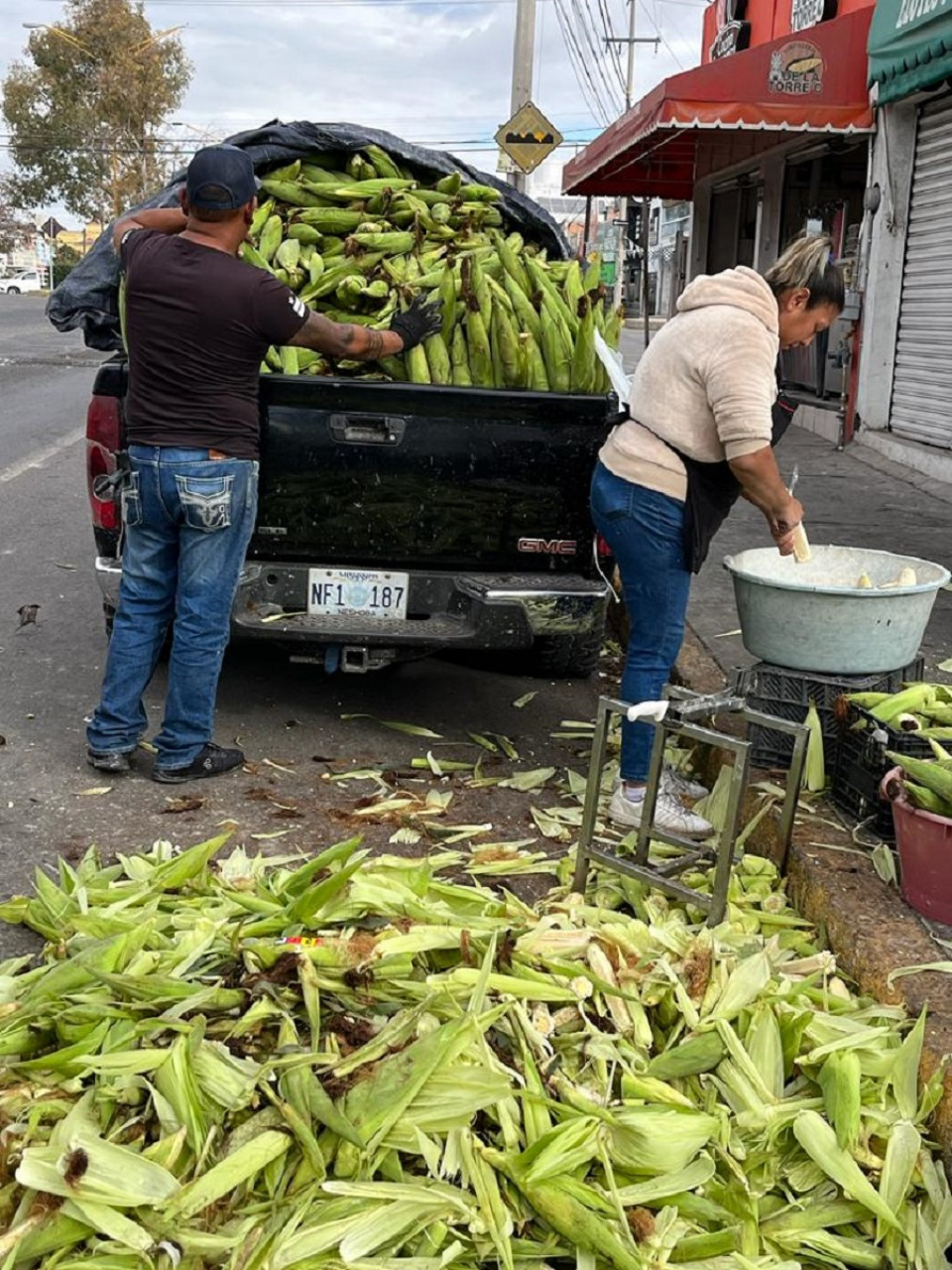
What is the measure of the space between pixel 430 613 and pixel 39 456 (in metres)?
8.15

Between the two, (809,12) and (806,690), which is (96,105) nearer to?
(809,12)

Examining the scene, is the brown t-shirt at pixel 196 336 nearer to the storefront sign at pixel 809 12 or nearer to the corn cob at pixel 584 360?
the corn cob at pixel 584 360

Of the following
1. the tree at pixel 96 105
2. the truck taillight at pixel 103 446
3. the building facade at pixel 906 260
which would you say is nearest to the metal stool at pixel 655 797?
the truck taillight at pixel 103 446

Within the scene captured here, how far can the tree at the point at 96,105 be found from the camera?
5616 centimetres

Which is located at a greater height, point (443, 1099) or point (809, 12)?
point (809, 12)

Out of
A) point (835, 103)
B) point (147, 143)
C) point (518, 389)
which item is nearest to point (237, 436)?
point (518, 389)

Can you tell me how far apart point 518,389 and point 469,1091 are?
3.13m

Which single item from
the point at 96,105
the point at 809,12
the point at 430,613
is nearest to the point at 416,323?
the point at 430,613

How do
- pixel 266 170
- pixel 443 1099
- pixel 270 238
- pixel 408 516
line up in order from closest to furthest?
pixel 443 1099 → pixel 408 516 → pixel 270 238 → pixel 266 170

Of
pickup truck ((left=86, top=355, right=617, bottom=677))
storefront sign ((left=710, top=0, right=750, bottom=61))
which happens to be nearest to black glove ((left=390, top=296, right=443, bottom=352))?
pickup truck ((left=86, top=355, right=617, bottom=677))

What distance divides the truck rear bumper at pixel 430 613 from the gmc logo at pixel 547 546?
0.41ft

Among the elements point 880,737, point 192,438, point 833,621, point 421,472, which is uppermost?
point 192,438

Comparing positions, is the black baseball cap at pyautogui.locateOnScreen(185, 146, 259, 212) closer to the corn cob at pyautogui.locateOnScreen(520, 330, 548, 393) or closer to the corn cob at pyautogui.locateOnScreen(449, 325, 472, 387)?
the corn cob at pyautogui.locateOnScreen(449, 325, 472, 387)

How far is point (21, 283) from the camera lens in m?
77.4
